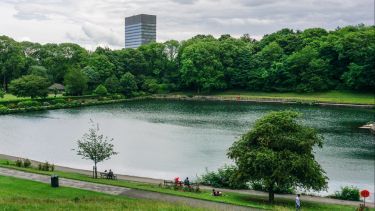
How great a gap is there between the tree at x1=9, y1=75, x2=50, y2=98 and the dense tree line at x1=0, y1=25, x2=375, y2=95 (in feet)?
34.0

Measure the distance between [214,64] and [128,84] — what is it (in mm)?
22520

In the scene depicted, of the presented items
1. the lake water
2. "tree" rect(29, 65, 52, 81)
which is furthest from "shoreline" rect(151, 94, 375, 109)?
"tree" rect(29, 65, 52, 81)

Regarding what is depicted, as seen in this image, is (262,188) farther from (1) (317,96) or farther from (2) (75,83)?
(2) (75,83)

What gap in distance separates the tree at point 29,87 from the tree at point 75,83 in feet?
31.6

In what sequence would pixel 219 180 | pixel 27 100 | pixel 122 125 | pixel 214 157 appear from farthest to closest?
1. pixel 27 100
2. pixel 122 125
3. pixel 214 157
4. pixel 219 180

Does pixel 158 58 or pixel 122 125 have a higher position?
pixel 158 58

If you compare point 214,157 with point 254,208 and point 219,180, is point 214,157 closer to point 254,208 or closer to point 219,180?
point 219,180

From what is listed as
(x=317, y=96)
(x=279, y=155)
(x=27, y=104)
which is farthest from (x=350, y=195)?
(x=317, y=96)

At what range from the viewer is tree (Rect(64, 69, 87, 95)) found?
326 ft

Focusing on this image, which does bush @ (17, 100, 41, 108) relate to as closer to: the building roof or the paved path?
the building roof

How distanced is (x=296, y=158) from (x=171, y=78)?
310 ft

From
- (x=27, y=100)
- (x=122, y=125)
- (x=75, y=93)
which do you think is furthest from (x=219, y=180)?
(x=75, y=93)

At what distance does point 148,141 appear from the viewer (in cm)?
5084

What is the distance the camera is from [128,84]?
109 metres
